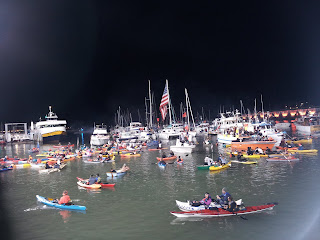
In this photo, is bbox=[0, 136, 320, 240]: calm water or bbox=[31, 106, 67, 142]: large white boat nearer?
bbox=[0, 136, 320, 240]: calm water

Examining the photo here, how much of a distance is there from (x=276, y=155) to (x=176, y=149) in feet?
59.8

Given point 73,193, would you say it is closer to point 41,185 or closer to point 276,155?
point 41,185

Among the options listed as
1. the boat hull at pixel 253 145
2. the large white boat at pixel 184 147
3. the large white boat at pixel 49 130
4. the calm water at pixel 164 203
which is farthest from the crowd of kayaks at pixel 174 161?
the large white boat at pixel 49 130

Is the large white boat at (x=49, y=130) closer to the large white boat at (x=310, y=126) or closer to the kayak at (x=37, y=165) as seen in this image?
the kayak at (x=37, y=165)

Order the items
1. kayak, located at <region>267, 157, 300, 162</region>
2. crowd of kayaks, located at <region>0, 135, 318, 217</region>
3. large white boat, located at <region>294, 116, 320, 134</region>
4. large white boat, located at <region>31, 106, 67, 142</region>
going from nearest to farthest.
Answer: crowd of kayaks, located at <region>0, 135, 318, 217</region>, kayak, located at <region>267, 157, 300, 162</region>, large white boat, located at <region>294, 116, 320, 134</region>, large white boat, located at <region>31, 106, 67, 142</region>

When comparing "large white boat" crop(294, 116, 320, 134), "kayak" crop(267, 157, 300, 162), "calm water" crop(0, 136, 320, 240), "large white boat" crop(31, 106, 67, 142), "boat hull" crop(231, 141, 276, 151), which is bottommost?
"calm water" crop(0, 136, 320, 240)

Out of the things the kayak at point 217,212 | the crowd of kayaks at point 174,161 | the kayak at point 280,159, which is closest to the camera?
the kayak at point 217,212

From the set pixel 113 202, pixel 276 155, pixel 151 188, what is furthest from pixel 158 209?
pixel 276 155

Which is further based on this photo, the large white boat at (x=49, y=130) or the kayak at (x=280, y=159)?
the large white boat at (x=49, y=130)

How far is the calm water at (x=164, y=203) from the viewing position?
1642 centimetres

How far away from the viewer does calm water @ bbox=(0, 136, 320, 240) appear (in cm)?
1642

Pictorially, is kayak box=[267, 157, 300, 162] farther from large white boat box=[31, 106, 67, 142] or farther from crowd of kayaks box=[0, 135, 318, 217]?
large white boat box=[31, 106, 67, 142]

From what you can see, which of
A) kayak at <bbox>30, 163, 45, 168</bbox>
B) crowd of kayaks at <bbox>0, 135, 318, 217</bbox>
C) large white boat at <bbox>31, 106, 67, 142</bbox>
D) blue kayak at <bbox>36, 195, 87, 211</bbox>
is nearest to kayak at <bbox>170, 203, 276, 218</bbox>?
crowd of kayaks at <bbox>0, 135, 318, 217</bbox>

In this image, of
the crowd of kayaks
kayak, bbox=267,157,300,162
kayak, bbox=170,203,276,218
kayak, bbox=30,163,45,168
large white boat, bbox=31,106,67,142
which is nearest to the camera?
kayak, bbox=170,203,276,218
